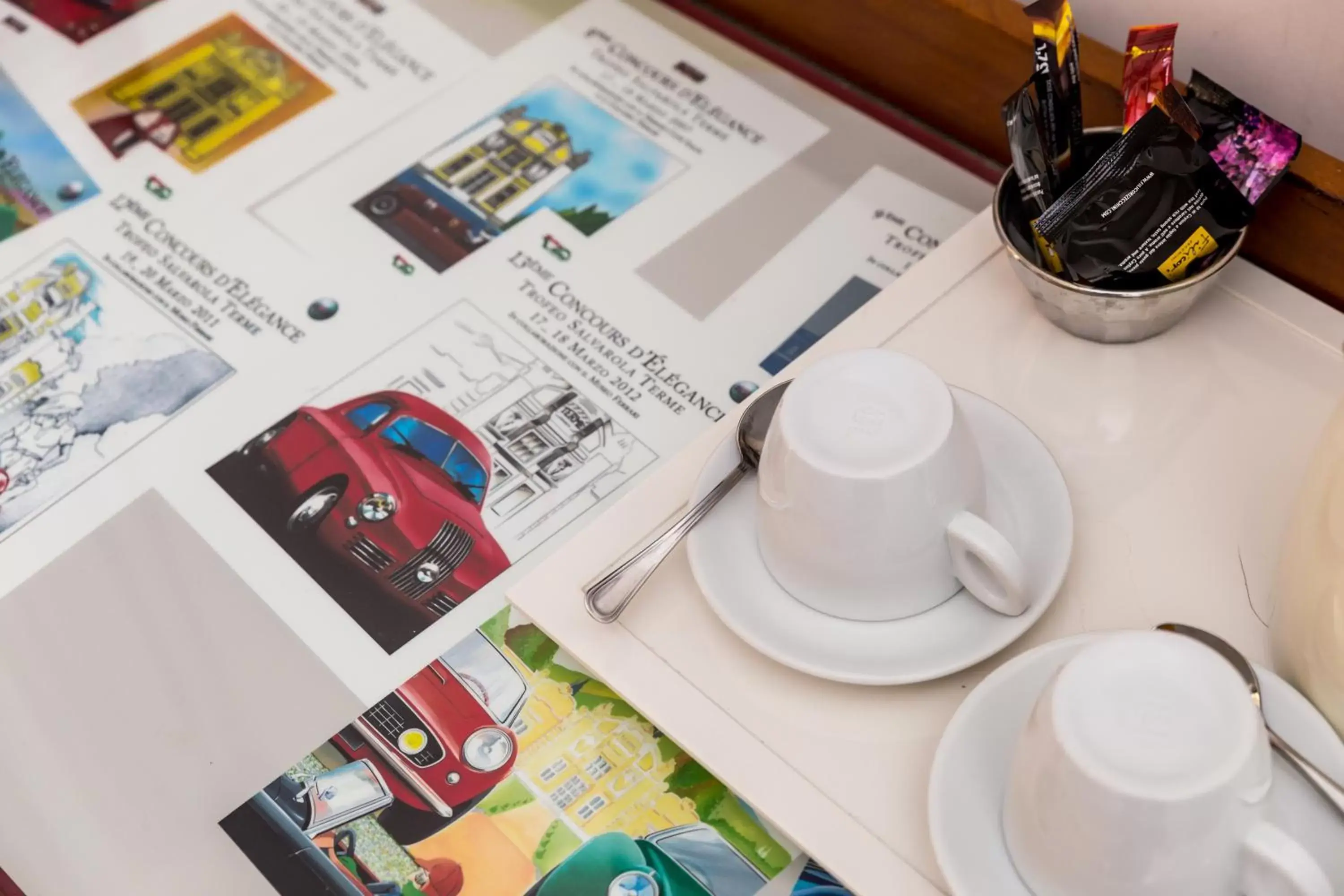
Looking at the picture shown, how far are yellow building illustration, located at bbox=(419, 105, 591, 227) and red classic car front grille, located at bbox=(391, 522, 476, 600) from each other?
0.65 feet

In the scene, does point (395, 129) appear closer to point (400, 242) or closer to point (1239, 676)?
point (400, 242)

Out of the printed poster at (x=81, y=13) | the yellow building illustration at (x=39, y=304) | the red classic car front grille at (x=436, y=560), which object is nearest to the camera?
the red classic car front grille at (x=436, y=560)

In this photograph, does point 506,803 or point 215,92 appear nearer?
point 506,803

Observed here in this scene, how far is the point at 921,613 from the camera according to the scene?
1.46 ft

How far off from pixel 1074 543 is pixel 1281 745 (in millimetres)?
118

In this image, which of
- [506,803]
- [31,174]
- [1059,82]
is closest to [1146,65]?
[1059,82]

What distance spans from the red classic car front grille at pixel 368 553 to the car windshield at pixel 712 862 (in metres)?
0.18

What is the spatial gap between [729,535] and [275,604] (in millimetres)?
208

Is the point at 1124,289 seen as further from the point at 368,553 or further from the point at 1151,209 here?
the point at 368,553

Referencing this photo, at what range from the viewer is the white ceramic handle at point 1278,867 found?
319 millimetres

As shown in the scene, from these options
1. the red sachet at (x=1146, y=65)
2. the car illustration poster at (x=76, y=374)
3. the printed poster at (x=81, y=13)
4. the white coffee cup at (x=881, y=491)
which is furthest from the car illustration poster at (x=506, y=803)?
the printed poster at (x=81, y=13)

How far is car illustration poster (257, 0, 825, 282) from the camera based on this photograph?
2.19 feet

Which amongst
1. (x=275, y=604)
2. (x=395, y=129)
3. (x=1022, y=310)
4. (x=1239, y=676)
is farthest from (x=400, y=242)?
(x=1239, y=676)

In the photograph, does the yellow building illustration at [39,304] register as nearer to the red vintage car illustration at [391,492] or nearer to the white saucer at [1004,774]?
the red vintage car illustration at [391,492]
